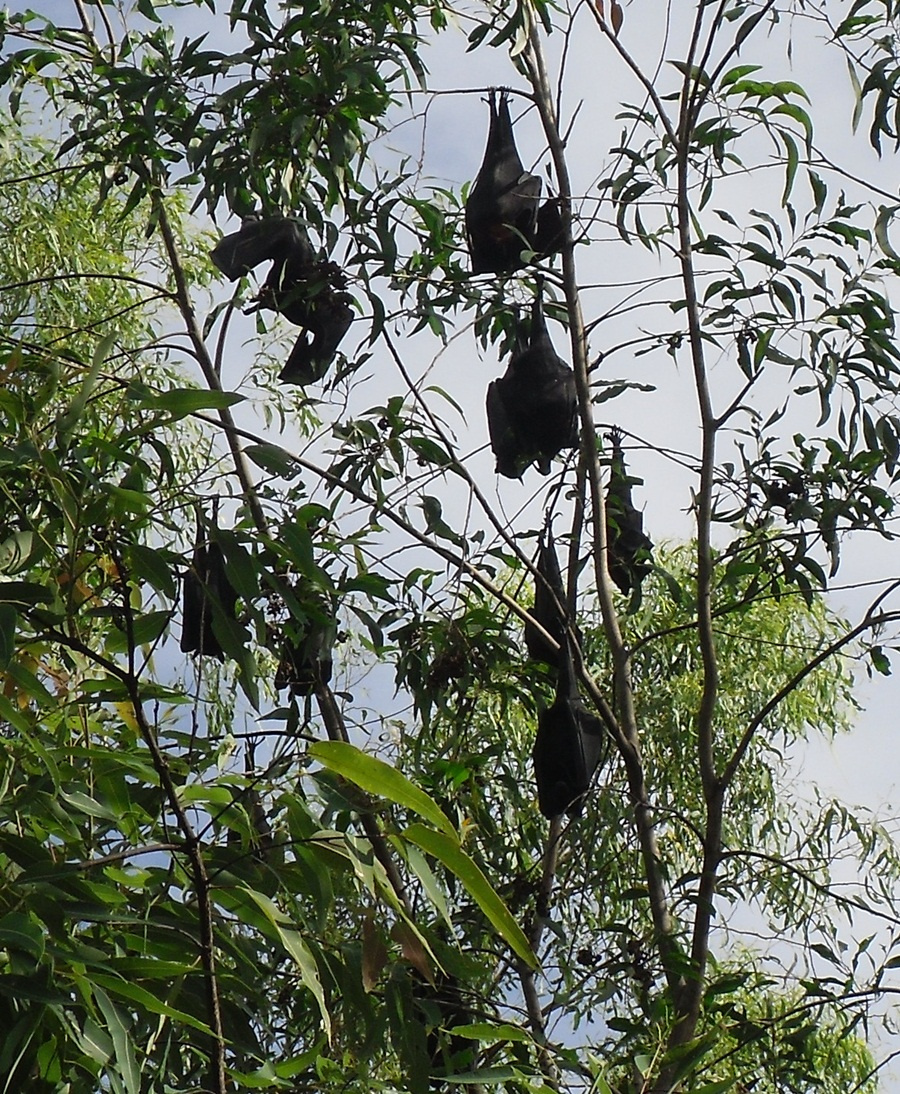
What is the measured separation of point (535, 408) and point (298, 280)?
447mm

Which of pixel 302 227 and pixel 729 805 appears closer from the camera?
pixel 302 227

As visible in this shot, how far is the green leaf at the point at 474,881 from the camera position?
1.04m

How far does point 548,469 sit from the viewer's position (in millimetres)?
2600

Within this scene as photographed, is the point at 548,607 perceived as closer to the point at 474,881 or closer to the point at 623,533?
the point at 623,533

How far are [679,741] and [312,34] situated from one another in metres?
3.24

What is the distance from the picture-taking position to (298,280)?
2328 millimetres

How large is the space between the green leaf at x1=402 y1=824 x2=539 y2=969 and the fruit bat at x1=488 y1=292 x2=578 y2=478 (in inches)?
56.1

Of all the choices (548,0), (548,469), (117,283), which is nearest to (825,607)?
(117,283)

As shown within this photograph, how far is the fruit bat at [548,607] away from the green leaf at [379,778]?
117 cm

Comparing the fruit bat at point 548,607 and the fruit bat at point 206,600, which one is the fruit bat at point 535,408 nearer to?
the fruit bat at point 548,607

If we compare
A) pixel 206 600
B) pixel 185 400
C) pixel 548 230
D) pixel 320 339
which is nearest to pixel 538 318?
pixel 548 230

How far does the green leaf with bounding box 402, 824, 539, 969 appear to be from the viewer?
1.04 metres

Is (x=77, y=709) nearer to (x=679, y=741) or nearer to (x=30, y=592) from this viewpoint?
(x=30, y=592)

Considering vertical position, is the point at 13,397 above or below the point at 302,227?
below
